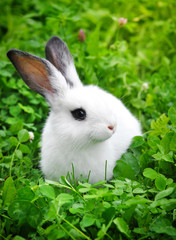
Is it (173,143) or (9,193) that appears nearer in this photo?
(9,193)

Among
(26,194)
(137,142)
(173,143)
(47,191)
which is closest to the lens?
(47,191)

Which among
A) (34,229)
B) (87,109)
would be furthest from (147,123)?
(34,229)

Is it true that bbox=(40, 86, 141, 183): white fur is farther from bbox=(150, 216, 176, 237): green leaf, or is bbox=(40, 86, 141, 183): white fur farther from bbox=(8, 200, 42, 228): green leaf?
bbox=(150, 216, 176, 237): green leaf

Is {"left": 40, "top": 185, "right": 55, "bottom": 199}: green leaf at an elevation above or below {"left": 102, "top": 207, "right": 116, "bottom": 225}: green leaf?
above

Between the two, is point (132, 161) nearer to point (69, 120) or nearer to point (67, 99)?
point (69, 120)

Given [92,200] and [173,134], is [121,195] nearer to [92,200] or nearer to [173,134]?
[92,200]

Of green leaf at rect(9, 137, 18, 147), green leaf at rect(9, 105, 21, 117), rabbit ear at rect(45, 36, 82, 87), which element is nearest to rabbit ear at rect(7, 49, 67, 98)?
rabbit ear at rect(45, 36, 82, 87)

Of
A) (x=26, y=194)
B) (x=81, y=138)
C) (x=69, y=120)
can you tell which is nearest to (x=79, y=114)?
(x=69, y=120)
